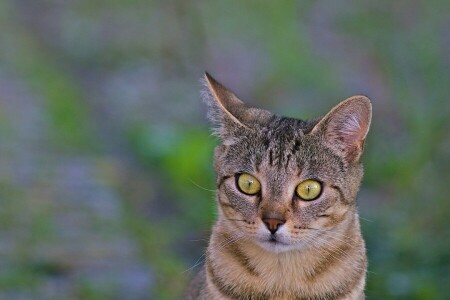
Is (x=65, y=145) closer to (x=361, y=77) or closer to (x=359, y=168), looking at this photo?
(x=361, y=77)

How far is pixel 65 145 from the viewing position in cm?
952

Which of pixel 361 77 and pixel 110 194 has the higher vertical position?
pixel 361 77

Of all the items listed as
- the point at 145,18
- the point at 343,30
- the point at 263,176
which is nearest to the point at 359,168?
the point at 263,176

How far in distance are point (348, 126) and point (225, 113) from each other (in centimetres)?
60

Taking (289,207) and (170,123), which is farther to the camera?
(170,123)

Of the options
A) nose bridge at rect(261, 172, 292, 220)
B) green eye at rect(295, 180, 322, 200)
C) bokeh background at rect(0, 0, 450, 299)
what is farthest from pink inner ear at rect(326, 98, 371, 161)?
bokeh background at rect(0, 0, 450, 299)

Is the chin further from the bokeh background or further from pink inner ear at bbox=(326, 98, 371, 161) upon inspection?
the bokeh background

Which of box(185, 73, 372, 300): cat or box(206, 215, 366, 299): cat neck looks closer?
box(185, 73, 372, 300): cat

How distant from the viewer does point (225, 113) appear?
5371 millimetres

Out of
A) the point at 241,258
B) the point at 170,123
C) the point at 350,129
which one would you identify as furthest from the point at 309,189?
the point at 170,123

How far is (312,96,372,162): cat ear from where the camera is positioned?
512 cm

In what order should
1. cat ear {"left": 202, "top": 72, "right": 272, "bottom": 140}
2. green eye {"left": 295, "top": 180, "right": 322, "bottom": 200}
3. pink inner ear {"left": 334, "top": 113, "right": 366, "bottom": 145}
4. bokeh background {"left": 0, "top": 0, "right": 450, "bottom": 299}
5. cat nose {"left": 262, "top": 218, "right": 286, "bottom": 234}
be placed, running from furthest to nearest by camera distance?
bokeh background {"left": 0, "top": 0, "right": 450, "bottom": 299}, cat ear {"left": 202, "top": 72, "right": 272, "bottom": 140}, pink inner ear {"left": 334, "top": 113, "right": 366, "bottom": 145}, green eye {"left": 295, "top": 180, "right": 322, "bottom": 200}, cat nose {"left": 262, "top": 218, "right": 286, "bottom": 234}

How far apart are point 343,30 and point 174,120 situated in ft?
7.58

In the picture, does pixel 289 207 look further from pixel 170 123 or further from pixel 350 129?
pixel 170 123
